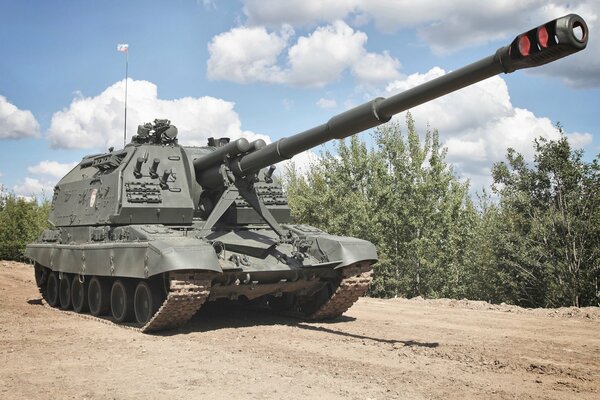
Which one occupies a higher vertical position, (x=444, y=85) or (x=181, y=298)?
(x=444, y=85)

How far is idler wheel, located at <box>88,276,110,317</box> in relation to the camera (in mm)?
12391

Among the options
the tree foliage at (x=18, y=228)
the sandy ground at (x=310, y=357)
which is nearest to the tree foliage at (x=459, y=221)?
the sandy ground at (x=310, y=357)

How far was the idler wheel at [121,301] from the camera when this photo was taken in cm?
1144

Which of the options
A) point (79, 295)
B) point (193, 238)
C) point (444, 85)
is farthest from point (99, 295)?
point (444, 85)

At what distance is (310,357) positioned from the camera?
827cm

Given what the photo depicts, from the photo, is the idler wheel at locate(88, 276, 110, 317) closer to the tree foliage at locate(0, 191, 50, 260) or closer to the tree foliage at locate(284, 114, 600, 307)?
the tree foliage at locate(284, 114, 600, 307)

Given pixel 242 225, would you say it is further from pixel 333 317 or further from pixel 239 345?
pixel 239 345

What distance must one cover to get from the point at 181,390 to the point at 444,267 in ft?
55.7

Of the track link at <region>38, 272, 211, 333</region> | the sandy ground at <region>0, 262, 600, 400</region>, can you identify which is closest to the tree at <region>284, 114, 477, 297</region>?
the sandy ground at <region>0, 262, 600, 400</region>

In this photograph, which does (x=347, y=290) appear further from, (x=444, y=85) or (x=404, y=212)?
(x=404, y=212)

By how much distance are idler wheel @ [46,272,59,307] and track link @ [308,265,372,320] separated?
6364 millimetres

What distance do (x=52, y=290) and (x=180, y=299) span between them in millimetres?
6807

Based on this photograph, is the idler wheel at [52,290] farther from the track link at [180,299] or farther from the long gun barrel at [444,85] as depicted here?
the long gun barrel at [444,85]

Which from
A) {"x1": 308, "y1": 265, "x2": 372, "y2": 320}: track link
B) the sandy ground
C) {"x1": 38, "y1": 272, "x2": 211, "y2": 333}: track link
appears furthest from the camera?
{"x1": 308, "y1": 265, "x2": 372, "y2": 320}: track link
